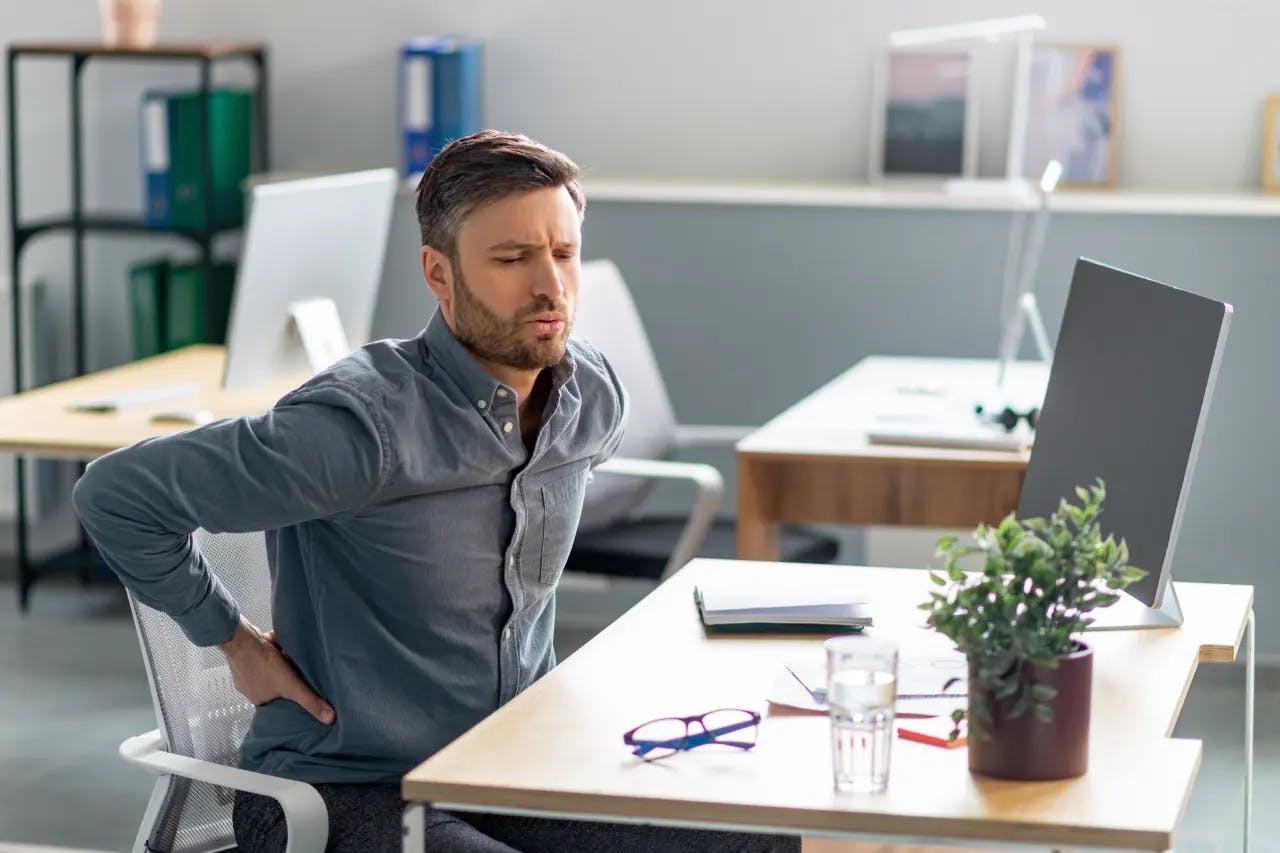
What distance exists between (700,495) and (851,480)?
349mm

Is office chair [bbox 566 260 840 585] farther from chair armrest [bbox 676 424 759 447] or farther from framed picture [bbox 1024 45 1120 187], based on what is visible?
framed picture [bbox 1024 45 1120 187]

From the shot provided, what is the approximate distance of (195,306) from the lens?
15.7ft

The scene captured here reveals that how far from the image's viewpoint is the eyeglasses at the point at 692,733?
1.67 m

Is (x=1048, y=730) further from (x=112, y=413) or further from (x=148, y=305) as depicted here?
(x=148, y=305)

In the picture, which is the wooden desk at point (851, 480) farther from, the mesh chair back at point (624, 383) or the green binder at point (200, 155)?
the green binder at point (200, 155)

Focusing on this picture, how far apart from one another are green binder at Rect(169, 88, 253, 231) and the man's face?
281 centimetres

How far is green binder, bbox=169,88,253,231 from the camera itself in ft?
15.2

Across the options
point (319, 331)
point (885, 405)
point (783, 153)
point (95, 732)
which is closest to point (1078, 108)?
point (783, 153)

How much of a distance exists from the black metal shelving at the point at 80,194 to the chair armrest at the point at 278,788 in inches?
111

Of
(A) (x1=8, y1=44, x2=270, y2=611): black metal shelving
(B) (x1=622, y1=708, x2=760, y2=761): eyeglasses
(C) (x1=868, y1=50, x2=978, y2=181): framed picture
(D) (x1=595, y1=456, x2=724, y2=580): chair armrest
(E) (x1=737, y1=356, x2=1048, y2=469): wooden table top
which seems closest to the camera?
(B) (x1=622, y1=708, x2=760, y2=761): eyeglasses

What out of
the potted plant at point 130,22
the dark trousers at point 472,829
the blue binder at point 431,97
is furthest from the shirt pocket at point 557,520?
the potted plant at point 130,22

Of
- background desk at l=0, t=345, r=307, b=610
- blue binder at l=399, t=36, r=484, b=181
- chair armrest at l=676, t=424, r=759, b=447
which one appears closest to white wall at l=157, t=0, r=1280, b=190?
blue binder at l=399, t=36, r=484, b=181

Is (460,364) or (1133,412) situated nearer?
(460,364)

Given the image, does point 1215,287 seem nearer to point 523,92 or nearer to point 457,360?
point 523,92
